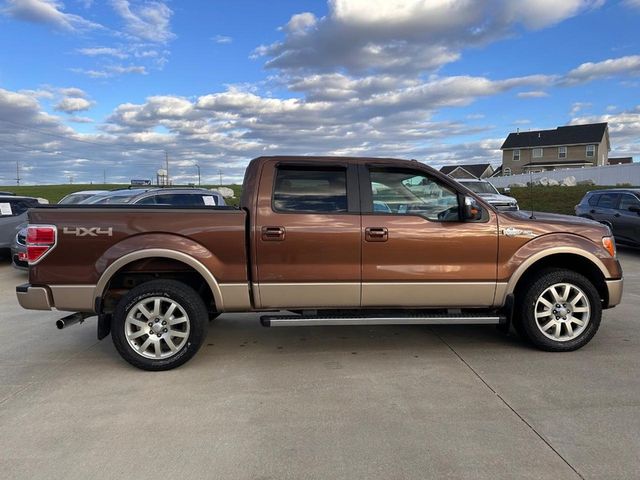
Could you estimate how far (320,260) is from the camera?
449 cm

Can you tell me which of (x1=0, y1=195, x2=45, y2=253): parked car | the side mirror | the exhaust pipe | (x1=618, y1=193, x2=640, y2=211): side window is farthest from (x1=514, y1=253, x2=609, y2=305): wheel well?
(x1=0, y1=195, x2=45, y2=253): parked car

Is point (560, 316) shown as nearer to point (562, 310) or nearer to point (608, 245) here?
point (562, 310)

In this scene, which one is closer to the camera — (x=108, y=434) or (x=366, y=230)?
(x=108, y=434)

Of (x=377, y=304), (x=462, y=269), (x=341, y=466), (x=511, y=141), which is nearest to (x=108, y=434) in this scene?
(x=341, y=466)

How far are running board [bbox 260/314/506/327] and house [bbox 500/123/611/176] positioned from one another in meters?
56.9

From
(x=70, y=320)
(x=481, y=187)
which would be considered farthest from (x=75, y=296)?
(x=481, y=187)

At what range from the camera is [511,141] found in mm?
63438

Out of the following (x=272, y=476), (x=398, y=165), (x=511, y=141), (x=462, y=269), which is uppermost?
(x=511, y=141)

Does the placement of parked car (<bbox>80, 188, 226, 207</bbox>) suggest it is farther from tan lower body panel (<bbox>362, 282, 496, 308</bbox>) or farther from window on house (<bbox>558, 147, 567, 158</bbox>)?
window on house (<bbox>558, 147, 567, 158</bbox>)

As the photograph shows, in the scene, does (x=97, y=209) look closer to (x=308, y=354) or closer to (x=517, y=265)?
(x=308, y=354)

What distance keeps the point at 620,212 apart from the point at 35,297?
40.3 ft

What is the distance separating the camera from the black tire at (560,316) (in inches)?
184

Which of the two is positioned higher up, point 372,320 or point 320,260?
point 320,260

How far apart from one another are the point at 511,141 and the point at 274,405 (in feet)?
218
